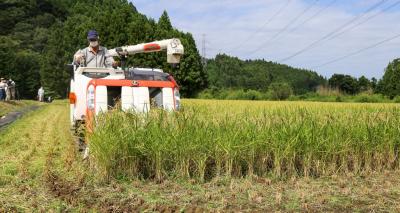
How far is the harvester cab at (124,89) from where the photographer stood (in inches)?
342

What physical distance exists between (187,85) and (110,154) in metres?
50.0

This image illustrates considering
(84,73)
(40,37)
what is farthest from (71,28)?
(84,73)

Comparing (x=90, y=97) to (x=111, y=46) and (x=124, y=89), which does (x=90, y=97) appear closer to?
(x=124, y=89)

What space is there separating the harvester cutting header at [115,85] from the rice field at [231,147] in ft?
5.16

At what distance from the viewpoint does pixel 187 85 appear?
184ft

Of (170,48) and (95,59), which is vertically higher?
(170,48)

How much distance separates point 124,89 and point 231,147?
313 cm

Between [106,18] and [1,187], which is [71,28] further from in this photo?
[1,187]

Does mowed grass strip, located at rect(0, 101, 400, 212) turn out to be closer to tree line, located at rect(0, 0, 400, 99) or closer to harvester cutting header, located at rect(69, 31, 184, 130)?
harvester cutting header, located at rect(69, 31, 184, 130)

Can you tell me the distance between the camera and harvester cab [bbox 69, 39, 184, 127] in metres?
8.70

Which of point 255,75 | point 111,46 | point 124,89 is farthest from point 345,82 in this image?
point 124,89

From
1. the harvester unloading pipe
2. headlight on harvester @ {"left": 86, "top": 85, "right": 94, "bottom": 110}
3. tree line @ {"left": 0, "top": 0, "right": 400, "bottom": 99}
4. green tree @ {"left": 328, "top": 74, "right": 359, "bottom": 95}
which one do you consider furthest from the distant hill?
headlight on harvester @ {"left": 86, "top": 85, "right": 94, "bottom": 110}

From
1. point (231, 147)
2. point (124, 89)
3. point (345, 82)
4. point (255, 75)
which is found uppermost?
point (255, 75)

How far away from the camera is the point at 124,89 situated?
8945 millimetres
